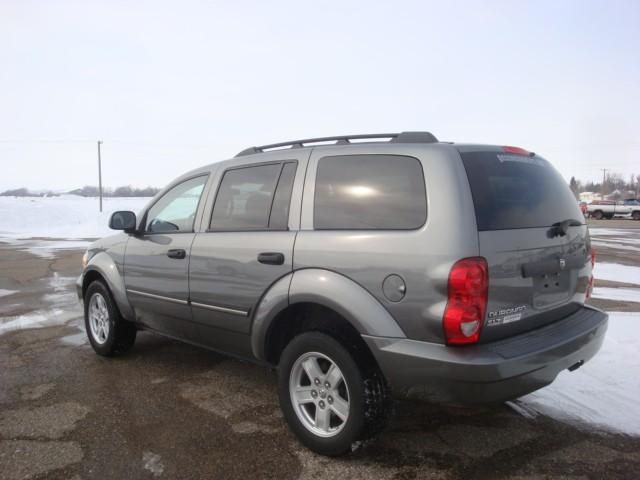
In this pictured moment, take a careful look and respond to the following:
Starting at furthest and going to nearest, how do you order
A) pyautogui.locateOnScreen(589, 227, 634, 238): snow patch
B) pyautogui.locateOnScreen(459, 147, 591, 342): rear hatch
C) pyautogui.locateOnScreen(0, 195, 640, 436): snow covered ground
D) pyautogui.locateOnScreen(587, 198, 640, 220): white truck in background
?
pyautogui.locateOnScreen(587, 198, 640, 220): white truck in background, pyautogui.locateOnScreen(589, 227, 634, 238): snow patch, pyautogui.locateOnScreen(0, 195, 640, 436): snow covered ground, pyautogui.locateOnScreen(459, 147, 591, 342): rear hatch

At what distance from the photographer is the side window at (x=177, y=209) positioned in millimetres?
4113

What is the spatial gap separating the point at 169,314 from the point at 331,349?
1780mm

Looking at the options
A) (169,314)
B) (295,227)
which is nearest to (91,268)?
(169,314)

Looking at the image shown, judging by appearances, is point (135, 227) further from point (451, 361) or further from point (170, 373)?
point (451, 361)

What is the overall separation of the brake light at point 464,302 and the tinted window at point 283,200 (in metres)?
1.22

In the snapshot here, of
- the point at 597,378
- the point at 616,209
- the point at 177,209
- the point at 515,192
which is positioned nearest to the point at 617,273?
the point at 597,378

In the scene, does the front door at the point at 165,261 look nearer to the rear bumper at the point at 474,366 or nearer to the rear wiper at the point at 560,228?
the rear bumper at the point at 474,366

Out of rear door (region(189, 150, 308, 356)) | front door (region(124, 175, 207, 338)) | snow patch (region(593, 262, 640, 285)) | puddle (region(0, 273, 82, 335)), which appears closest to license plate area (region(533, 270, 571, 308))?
rear door (region(189, 150, 308, 356))

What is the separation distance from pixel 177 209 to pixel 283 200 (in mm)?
1362

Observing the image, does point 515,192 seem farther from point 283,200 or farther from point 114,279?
point 114,279

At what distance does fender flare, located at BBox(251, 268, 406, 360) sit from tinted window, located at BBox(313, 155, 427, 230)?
13.1 inches

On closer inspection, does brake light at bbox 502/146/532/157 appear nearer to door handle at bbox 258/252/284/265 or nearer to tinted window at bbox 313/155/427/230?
tinted window at bbox 313/155/427/230

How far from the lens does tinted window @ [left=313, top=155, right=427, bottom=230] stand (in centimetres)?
276

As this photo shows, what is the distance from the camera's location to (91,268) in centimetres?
495
